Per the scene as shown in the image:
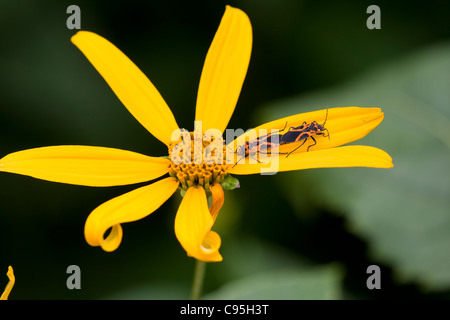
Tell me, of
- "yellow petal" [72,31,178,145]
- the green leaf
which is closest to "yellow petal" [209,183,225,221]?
"yellow petal" [72,31,178,145]

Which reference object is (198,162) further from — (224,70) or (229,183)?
(224,70)

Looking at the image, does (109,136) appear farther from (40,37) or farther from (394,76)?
(394,76)

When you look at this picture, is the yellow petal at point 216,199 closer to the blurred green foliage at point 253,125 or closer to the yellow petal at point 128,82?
the yellow petal at point 128,82

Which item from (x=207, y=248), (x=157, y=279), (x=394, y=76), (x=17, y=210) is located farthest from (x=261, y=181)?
(x=207, y=248)

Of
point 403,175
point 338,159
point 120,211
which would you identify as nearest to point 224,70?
point 338,159

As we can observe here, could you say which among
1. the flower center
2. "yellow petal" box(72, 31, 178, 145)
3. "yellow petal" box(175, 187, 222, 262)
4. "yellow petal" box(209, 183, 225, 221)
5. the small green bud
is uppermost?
"yellow petal" box(72, 31, 178, 145)

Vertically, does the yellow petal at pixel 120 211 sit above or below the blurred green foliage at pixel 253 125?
below

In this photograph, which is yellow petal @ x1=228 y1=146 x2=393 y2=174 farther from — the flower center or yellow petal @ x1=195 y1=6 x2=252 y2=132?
yellow petal @ x1=195 y1=6 x2=252 y2=132

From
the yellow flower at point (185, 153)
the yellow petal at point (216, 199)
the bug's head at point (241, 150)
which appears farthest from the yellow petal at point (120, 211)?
the bug's head at point (241, 150)
